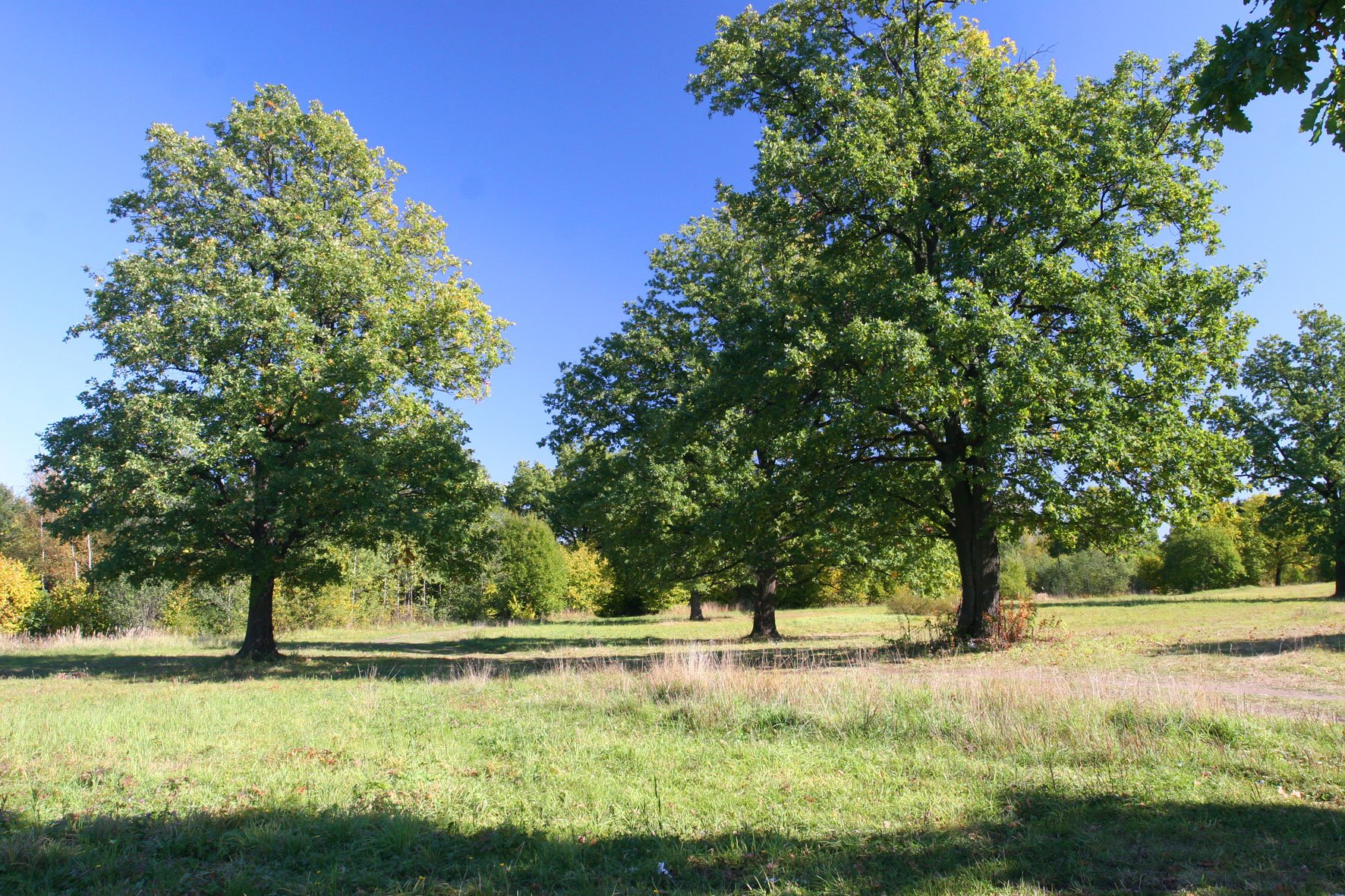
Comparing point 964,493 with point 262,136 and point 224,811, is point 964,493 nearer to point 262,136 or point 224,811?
point 224,811

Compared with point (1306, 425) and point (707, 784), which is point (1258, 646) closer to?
point (707, 784)

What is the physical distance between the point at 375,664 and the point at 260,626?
13.4 ft

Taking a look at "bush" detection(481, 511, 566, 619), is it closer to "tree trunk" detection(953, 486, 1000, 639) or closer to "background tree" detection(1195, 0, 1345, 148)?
"tree trunk" detection(953, 486, 1000, 639)

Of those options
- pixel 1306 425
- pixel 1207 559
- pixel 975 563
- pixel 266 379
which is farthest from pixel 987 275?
pixel 1207 559

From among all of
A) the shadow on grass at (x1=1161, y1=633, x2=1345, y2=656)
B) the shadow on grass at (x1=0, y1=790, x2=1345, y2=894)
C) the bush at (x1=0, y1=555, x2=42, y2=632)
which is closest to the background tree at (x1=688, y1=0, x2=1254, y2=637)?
the shadow on grass at (x1=1161, y1=633, x2=1345, y2=656)

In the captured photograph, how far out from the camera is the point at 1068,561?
64.2 metres

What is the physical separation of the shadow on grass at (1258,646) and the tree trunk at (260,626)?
1962 centimetres

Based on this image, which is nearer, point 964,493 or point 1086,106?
point 1086,106

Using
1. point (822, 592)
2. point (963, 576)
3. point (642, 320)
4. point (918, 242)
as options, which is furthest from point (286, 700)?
point (822, 592)

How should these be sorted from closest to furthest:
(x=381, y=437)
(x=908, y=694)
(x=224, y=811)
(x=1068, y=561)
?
(x=224, y=811)
(x=908, y=694)
(x=381, y=437)
(x=1068, y=561)

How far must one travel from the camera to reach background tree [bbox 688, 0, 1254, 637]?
503 inches

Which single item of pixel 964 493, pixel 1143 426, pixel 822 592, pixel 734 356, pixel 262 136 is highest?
pixel 262 136

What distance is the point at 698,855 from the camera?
4648mm

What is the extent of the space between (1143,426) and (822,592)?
38945 millimetres
